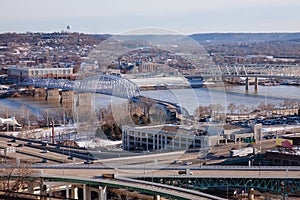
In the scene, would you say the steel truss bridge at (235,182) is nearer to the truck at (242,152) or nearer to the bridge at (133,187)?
the bridge at (133,187)

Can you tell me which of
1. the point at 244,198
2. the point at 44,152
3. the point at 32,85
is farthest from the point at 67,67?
the point at 244,198

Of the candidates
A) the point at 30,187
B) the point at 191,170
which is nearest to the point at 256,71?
the point at 191,170

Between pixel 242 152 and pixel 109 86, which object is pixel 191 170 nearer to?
pixel 242 152

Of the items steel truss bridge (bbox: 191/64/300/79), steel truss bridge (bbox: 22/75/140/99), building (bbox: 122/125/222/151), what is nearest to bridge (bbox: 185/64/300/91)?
steel truss bridge (bbox: 191/64/300/79)

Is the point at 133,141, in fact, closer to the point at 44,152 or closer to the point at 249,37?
the point at 44,152

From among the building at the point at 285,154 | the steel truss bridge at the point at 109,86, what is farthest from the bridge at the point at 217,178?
the steel truss bridge at the point at 109,86

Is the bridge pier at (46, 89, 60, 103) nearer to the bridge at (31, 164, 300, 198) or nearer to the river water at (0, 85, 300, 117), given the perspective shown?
the river water at (0, 85, 300, 117)

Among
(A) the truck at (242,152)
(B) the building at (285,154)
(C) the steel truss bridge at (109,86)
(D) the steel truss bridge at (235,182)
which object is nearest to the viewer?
(D) the steel truss bridge at (235,182)
